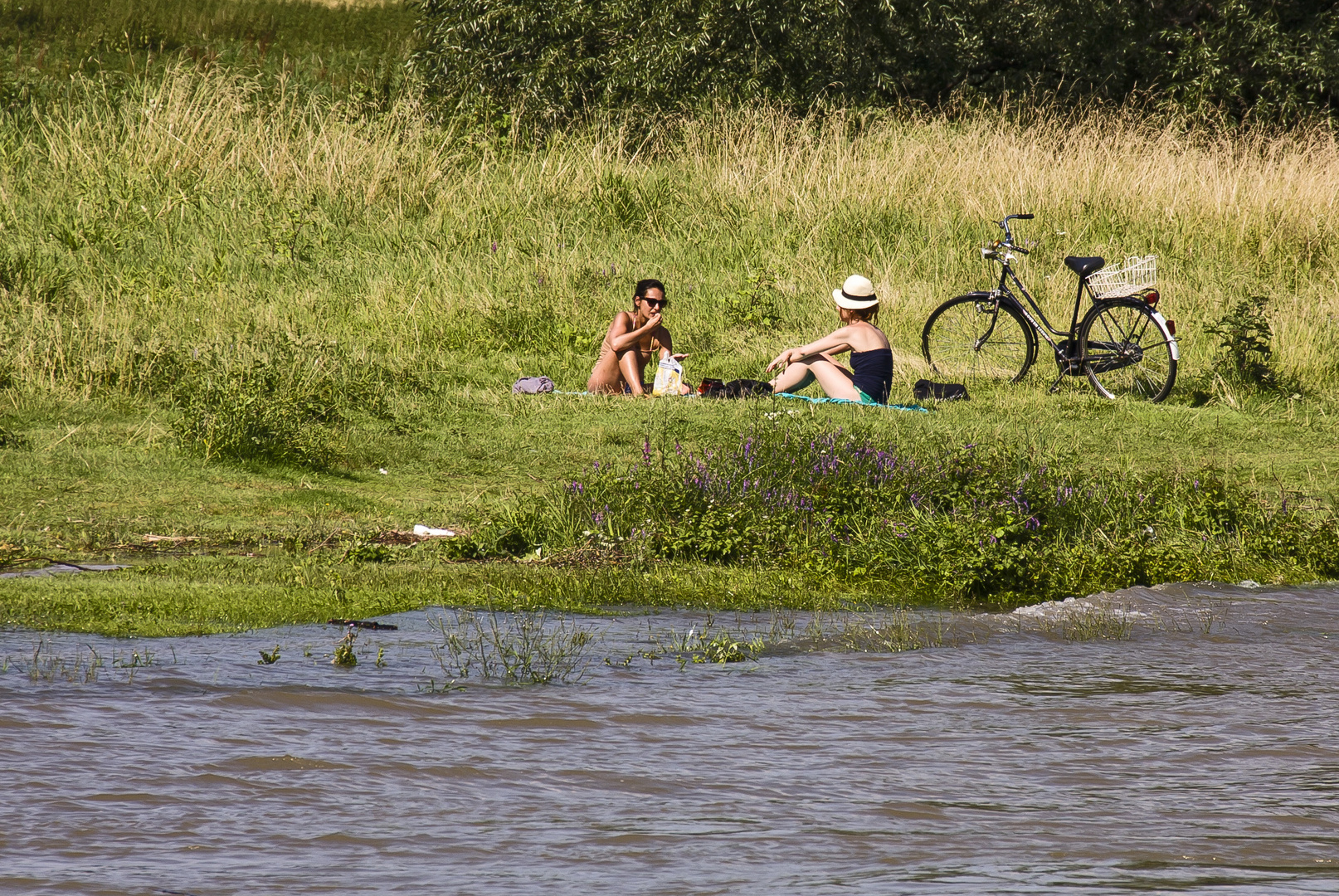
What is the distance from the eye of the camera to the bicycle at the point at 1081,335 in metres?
12.2

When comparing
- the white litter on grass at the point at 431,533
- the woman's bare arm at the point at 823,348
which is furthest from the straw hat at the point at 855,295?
the white litter on grass at the point at 431,533

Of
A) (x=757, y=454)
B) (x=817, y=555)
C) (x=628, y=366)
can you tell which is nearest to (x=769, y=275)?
(x=628, y=366)

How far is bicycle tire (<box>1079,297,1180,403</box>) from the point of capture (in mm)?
12078

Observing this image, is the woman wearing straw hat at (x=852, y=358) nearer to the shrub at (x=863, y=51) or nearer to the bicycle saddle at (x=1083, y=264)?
the bicycle saddle at (x=1083, y=264)

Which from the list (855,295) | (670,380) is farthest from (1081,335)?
(670,380)

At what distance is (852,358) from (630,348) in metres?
1.76

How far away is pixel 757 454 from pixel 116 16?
1460 inches

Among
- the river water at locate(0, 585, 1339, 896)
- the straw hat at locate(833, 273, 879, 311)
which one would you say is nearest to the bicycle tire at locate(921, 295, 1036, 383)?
the straw hat at locate(833, 273, 879, 311)

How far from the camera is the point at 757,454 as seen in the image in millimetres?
8070

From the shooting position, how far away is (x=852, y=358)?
38.1 ft

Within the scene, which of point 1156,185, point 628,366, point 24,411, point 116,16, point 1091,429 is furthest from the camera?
point 116,16

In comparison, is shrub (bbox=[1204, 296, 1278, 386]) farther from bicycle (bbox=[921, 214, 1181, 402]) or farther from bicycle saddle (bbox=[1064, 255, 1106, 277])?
bicycle saddle (bbox=[1064, 255, 1106, 277])

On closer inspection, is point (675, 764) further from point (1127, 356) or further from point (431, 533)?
point (1127, 356)

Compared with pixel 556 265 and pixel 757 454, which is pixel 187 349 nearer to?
pixel 556 265
